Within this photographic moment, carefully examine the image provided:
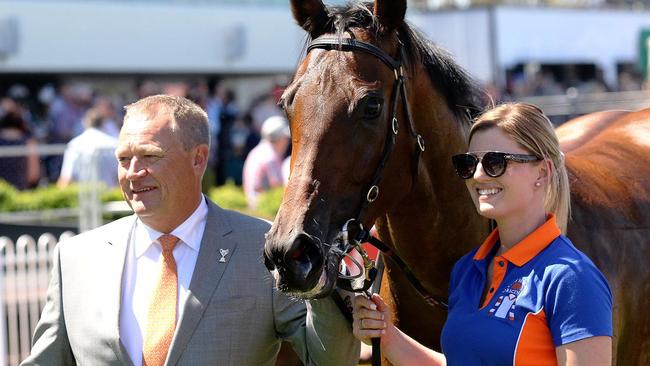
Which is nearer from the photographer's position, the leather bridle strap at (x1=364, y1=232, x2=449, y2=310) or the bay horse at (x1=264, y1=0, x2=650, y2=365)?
the bay horse at (x1=264, y1=0, x2=650, y2=365)

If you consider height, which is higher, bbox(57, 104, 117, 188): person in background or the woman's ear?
the woman's ear

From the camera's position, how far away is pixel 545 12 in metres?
22.4

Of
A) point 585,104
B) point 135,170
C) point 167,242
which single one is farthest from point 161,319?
point 585,104

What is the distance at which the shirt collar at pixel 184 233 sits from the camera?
3.14 metres

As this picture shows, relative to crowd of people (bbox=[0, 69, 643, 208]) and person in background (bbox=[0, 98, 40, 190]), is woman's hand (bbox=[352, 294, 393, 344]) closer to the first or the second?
crowd of people (bbox=[0, 69, 643, 208])

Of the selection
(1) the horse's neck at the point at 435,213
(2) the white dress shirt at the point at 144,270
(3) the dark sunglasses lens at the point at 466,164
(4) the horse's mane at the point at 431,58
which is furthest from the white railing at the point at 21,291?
(3) the dark sunglasses lens at the point at 466,164

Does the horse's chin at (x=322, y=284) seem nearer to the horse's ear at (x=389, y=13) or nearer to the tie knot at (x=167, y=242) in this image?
the tie knot at (x=167, y=242)

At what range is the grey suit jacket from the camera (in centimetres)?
299

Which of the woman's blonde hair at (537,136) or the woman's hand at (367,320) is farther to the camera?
the woman's hand at (367,320)

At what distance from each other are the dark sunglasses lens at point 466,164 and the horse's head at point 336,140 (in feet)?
0.97

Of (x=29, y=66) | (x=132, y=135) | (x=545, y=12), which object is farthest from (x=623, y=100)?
(x=132, y=135)

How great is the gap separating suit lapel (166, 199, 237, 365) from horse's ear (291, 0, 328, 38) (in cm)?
67

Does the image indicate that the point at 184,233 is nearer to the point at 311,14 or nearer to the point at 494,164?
the point at 311,14

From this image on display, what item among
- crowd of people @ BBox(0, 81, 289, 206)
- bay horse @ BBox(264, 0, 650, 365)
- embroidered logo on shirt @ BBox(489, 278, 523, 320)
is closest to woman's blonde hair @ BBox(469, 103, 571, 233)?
embroidered logo on shirt @ BBox(489, 278, 523, 320)
